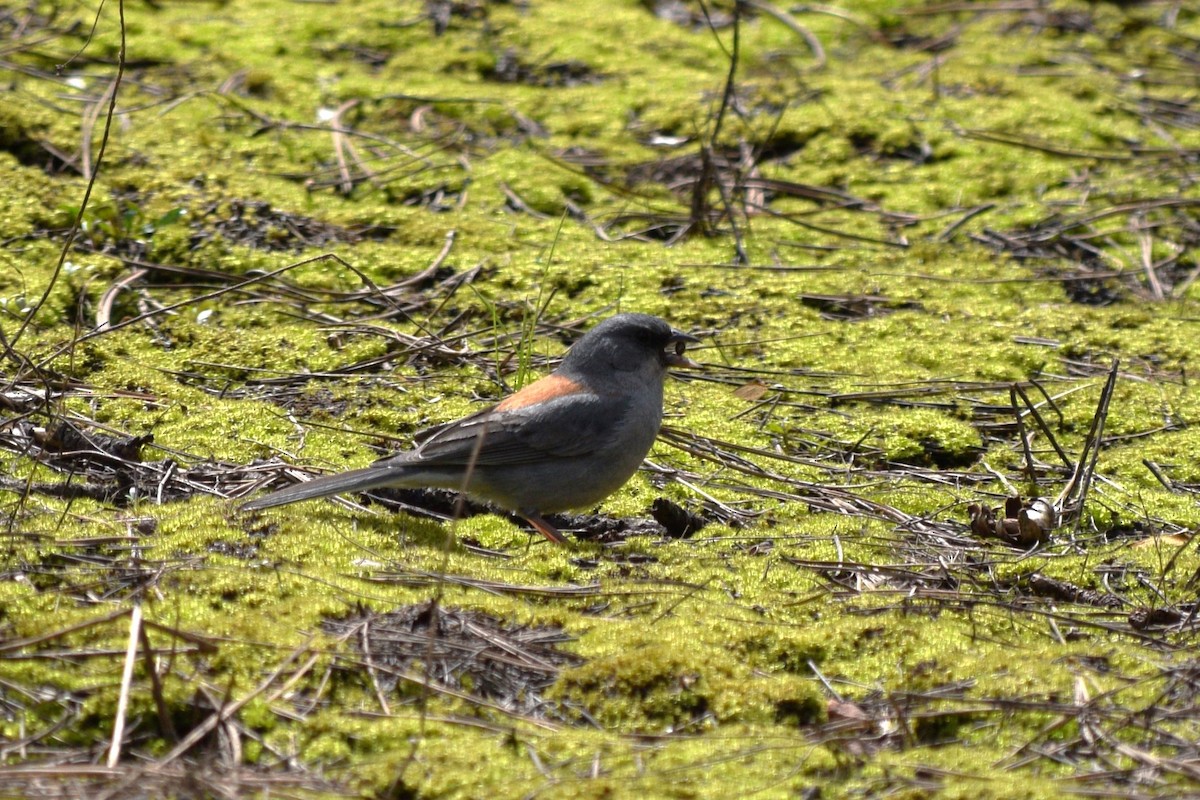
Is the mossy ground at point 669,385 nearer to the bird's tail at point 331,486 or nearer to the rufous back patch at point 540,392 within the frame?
the bird's tail at point 331,486

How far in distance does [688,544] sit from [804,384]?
165cm

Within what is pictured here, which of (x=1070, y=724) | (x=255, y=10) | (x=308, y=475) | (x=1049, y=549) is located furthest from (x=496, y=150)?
(x=1070, y=724)

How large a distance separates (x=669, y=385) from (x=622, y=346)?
850mm

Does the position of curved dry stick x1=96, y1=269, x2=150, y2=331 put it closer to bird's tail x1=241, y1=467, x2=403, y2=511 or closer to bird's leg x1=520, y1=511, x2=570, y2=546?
bird's tail x1=241, y1=467, x2=403, y2=511

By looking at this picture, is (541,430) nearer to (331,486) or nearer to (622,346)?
(622,346)

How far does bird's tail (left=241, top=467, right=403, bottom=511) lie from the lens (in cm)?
413

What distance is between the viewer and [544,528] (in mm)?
4730

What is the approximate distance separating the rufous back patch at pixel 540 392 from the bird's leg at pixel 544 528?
438 millimetres

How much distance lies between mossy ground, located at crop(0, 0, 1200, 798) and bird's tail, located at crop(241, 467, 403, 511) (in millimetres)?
106

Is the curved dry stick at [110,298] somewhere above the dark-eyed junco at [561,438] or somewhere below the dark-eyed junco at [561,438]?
below

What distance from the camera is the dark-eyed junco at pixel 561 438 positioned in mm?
4598

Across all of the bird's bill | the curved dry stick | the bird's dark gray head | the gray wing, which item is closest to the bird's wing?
the gray wing

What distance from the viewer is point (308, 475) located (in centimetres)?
458

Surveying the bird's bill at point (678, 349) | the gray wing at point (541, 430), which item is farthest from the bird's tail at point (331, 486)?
the bird's bill at point (678, 349)
